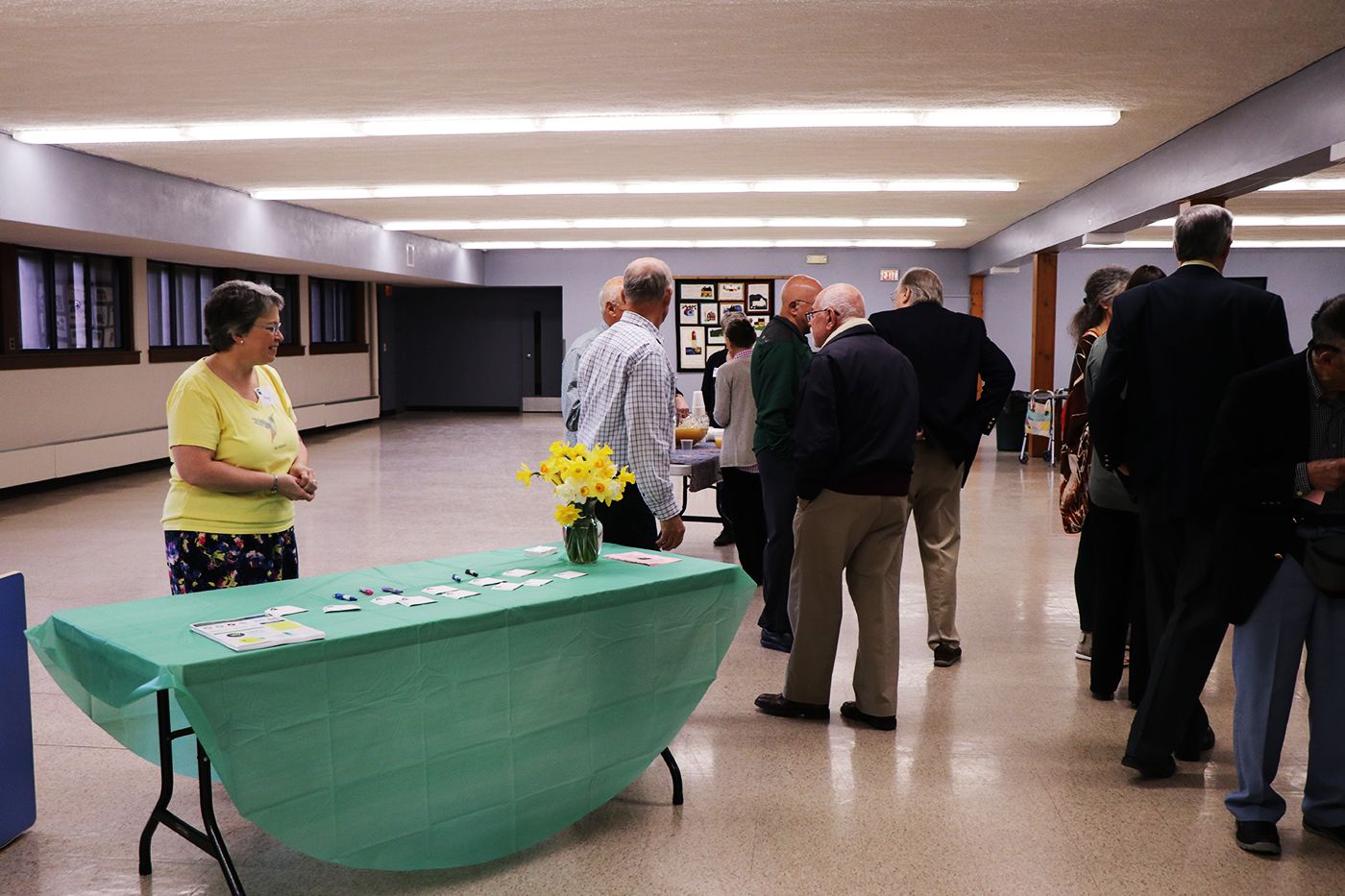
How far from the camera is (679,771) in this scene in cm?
372

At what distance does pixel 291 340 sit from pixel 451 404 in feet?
20.2

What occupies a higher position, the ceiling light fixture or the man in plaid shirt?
the ceiling light fixture

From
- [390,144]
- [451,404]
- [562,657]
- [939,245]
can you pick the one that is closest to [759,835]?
[562,657]

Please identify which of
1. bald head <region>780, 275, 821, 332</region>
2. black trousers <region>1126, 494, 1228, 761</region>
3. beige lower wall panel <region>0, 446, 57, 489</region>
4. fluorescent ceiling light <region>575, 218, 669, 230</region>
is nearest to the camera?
black trousers <region>1126, 494, 1228, 761</region>

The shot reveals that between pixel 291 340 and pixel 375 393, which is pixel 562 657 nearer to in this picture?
pixel 291 340

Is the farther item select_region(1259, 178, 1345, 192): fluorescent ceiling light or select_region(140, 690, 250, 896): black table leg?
select_region(1259, 178, 1345, 192): fluorescent ceiling light

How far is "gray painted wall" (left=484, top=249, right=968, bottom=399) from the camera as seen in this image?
65.5ft

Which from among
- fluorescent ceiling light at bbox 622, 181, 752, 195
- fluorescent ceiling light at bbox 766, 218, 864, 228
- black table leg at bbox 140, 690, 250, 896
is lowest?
black table leg at bbox 140, 690, 250, 896

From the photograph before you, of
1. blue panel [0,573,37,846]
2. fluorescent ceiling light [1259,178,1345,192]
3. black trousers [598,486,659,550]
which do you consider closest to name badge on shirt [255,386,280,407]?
blue panel [0,573,37,846]

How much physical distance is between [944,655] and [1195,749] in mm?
1342

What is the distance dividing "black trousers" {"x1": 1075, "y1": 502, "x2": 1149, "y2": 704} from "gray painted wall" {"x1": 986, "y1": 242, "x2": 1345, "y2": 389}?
15.5m

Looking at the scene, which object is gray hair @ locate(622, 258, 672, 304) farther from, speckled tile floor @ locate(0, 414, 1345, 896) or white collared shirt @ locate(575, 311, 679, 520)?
speckled tile floor @ locate(0, 414, 1345, 896)

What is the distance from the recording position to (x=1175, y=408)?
370 cm

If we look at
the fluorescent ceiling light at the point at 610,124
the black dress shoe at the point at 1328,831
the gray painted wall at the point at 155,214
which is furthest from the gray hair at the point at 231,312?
the gray painted wall at the point at 155,214
